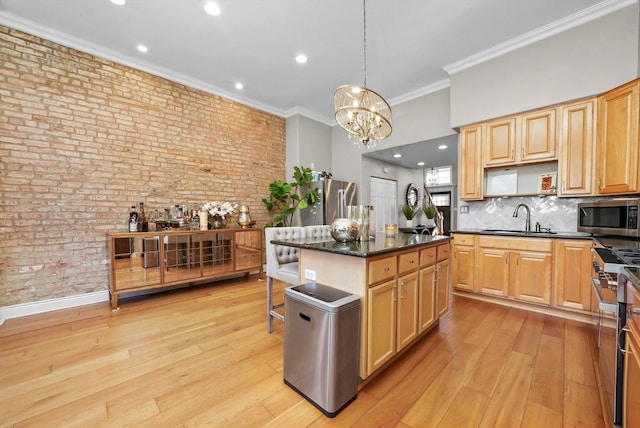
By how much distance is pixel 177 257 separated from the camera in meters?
3.60

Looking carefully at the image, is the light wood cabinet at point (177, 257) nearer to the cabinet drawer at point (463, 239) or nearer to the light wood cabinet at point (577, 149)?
the cabinet drawer at point (463, 239)

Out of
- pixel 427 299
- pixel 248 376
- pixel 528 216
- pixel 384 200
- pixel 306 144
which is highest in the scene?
pixel 306 144

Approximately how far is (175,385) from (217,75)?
410 centimetres

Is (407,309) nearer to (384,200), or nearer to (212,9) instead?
(212,9)

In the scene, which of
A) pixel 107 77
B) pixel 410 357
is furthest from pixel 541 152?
pixel 107 77

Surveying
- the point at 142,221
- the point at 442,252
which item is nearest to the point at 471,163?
the point at 442,252

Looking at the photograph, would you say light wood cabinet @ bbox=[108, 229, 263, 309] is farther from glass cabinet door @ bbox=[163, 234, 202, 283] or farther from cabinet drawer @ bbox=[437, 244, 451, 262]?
cabinet drawer @ bbox=[437, 244, 451, 262]

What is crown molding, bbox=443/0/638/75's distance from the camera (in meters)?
2.63

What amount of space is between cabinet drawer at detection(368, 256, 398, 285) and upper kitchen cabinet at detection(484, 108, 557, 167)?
2.65m

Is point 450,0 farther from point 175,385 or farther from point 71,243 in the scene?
point 71,243

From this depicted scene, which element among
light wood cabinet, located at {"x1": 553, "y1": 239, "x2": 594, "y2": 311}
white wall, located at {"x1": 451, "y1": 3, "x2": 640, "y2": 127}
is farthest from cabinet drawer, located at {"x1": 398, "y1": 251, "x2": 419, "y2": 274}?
white wall, located at {"x1": 451, "y1": 3, "x2": 640, "y2": 127}

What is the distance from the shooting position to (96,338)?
2.36m

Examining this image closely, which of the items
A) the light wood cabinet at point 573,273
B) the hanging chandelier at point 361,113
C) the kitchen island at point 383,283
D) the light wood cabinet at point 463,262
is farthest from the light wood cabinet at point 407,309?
the light wood cabinet at point 573,273

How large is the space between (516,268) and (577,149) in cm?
151
